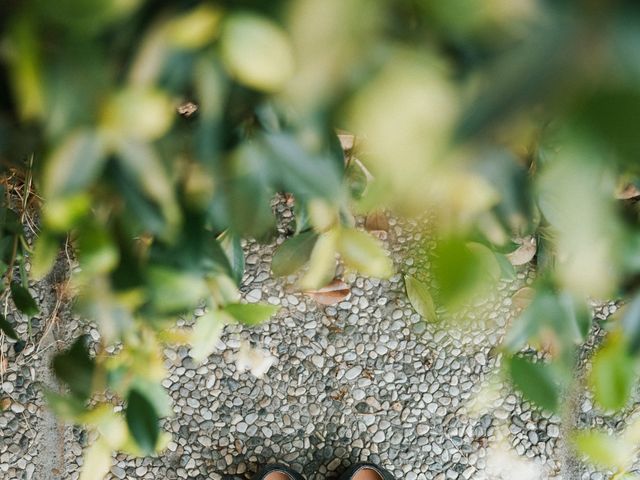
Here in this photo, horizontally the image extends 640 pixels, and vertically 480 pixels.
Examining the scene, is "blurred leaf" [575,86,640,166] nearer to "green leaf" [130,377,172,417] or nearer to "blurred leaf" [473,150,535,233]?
"blurred leaf" [473,150,535,233]

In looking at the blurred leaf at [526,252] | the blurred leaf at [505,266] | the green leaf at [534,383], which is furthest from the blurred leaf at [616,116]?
the blurred leaf at [526,252]

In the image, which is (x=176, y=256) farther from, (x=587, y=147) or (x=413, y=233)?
(x=413, y=233)

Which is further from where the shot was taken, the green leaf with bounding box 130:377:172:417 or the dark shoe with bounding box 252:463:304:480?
the dark shoe with bounding box 252:463:304:480

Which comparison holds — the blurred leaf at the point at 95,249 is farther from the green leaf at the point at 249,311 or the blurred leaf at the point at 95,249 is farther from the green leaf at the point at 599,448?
the green leaf at the point at 599,448

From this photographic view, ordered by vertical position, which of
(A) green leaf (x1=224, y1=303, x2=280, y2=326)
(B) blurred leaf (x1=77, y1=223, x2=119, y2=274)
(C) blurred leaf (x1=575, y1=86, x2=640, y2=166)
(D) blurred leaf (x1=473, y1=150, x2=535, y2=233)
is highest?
(C) blurred leaf (x1=575, y1=86, x2=640, y2=166)

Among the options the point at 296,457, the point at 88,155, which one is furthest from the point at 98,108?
the point at 296,457

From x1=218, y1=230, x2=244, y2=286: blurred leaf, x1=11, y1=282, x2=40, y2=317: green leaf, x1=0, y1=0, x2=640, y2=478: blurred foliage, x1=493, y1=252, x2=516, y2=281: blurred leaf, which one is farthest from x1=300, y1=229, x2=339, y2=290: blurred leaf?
x1=11, y1=282, x2=40, y2=317: green leaf

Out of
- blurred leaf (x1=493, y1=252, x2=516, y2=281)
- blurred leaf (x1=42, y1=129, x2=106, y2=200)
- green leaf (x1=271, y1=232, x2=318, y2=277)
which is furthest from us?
blurred leaf (x1=493, y1=252, x2=516, y2=281)
